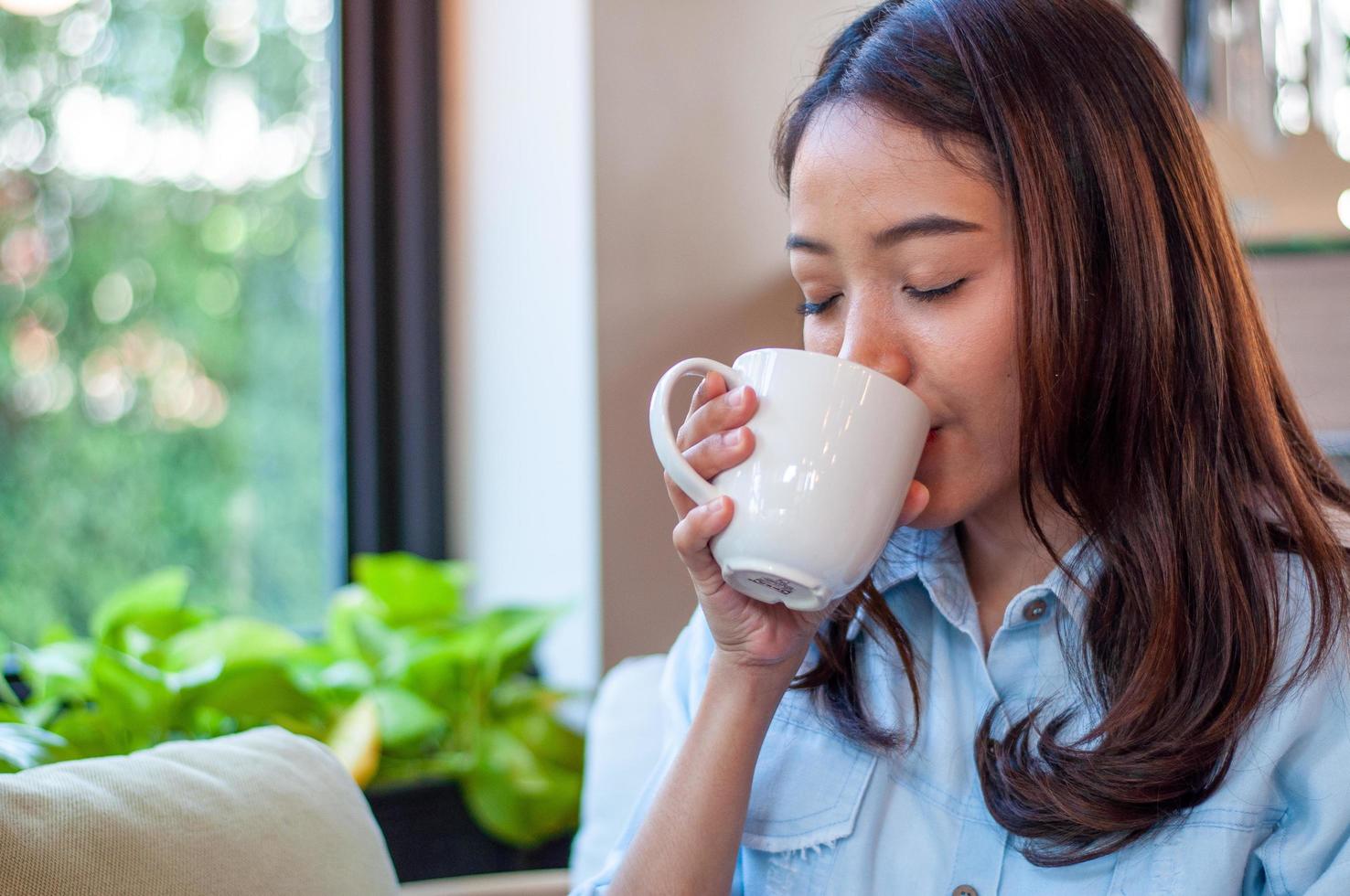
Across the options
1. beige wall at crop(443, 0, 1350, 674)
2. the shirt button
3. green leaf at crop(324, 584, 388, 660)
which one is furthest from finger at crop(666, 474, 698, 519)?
green leaf at crop(324, 584, 388, 660)

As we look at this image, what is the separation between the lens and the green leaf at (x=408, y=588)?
1672mm

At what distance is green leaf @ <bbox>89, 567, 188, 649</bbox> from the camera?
1.43m

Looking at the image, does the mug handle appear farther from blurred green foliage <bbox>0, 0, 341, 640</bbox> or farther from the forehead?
blurred green foliage <bbox>0, 0, 341, 640</bbox>

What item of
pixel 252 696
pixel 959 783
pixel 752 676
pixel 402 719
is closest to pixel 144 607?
pixel 252 696

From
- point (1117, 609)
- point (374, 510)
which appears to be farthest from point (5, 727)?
point (374, 510)

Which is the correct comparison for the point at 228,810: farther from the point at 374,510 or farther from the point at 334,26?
the point at 334,26

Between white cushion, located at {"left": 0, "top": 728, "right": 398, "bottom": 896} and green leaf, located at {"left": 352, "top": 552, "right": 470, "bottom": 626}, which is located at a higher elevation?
white cushion, located at {"left": 0, "top": 728, "right": 398, "bottom": 896}

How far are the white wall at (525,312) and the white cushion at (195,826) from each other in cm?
81

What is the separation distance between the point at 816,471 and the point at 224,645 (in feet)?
3.22

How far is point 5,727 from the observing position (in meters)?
0.96

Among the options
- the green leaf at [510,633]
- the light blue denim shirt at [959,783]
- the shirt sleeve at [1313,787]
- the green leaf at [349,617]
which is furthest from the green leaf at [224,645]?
the shirt sleeve at [1313,787]

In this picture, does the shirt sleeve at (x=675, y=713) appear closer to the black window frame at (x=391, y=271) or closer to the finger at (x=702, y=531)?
the finger at (x=702, y=531)

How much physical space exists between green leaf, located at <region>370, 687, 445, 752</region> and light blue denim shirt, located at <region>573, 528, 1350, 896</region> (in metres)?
0.54

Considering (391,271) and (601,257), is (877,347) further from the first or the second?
(391,271)
